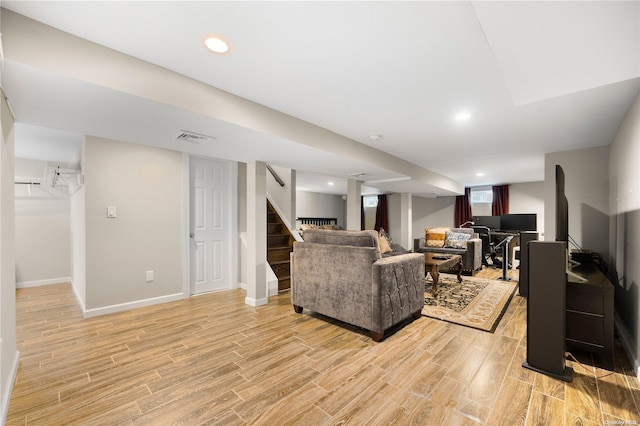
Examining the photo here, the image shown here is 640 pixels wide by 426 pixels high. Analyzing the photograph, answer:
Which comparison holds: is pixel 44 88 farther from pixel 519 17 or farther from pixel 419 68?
pixel 519 17

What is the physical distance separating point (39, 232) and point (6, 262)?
419cm

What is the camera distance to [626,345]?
2.22m

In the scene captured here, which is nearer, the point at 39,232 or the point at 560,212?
the point at 560,212

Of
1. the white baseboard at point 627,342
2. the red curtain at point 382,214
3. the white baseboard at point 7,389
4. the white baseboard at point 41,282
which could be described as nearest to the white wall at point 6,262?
the white baseboard at point 7,389

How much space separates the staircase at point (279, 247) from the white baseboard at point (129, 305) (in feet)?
4.62

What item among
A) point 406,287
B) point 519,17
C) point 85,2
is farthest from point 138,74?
point 406,287

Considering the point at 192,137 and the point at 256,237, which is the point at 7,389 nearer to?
the point at 192,137

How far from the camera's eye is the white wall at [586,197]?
138 inches

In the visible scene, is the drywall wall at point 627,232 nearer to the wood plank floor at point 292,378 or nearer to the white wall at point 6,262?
the wood plank floor at point 292,378

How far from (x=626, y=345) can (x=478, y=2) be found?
2941 mm

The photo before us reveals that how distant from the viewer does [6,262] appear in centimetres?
171

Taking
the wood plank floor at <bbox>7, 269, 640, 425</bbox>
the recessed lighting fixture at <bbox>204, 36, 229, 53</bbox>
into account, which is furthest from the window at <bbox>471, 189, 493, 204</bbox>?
the recessed lighting fixture at <bbox>204, 36, 229, 53</bbox>

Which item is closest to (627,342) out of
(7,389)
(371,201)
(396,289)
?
(396,289)

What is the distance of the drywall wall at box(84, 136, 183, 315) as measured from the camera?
3162mm
